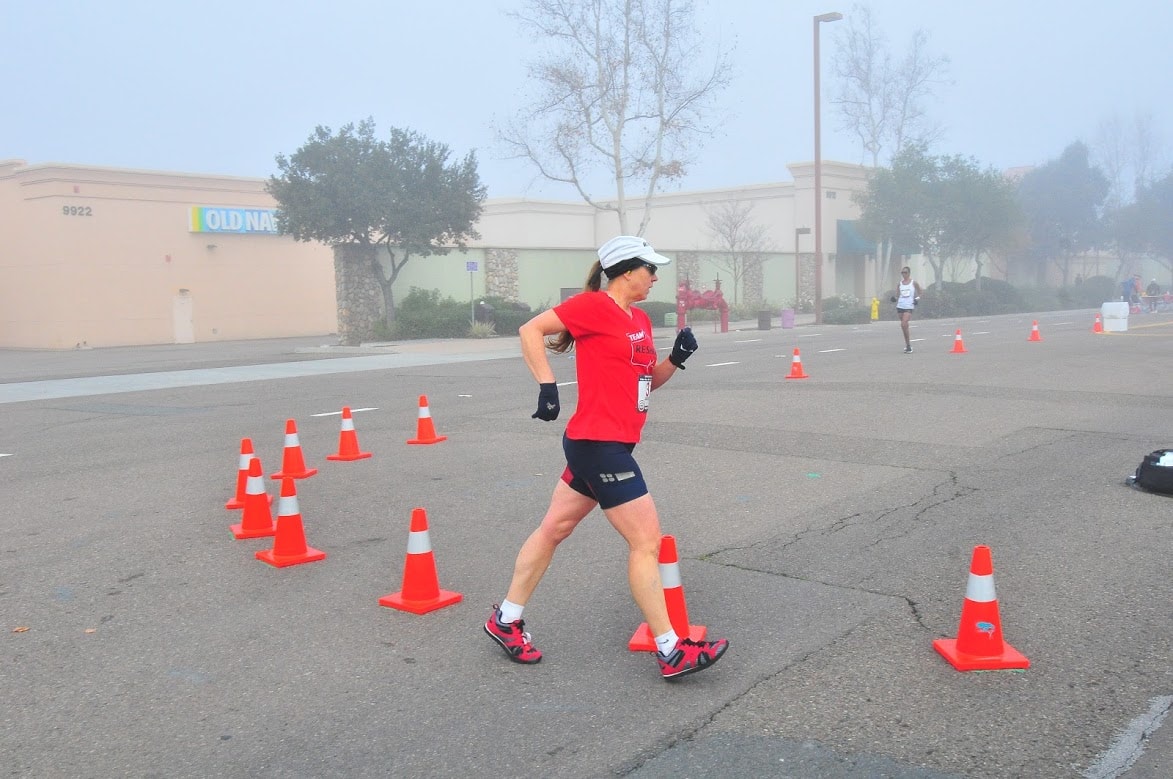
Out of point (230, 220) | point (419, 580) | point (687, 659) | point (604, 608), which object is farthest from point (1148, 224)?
point (687, 659)

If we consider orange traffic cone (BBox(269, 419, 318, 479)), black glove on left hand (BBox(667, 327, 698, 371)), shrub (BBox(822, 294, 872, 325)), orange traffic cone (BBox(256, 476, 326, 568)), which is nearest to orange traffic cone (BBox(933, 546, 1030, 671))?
black glove on left hand (BBox(667, 327, 698, 371))

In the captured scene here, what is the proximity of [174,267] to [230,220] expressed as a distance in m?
2.75

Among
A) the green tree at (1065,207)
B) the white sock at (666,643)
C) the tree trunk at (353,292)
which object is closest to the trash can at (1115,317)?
the tree trunk at (353,292)

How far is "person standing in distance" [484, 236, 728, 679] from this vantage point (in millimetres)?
4379

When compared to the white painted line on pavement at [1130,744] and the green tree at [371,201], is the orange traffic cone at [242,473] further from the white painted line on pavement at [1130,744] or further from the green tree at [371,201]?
the green tree at [371,201]

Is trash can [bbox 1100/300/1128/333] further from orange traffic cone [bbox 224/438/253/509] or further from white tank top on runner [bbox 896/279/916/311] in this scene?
orange traffic cone [bbox 224/438/253/509]

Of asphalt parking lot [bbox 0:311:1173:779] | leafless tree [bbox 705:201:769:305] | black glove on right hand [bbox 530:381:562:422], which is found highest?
leafless tree [bbox 705:201:769:305]

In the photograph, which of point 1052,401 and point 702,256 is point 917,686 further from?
point 702,256

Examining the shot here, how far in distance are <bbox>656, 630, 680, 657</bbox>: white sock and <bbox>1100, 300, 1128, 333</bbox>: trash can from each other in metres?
26.0

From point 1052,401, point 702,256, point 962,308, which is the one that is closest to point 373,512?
point 1052,401

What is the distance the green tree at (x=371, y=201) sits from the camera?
101 ft

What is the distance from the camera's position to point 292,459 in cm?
891

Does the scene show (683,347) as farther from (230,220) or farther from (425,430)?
(230,220)

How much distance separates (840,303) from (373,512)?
40.1 metres
